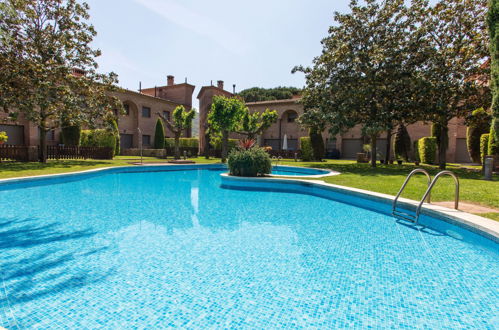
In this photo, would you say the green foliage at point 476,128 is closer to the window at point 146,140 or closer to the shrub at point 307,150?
the shrub at point 307,150

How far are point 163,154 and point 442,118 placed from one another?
22268 mm

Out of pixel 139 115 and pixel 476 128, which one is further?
pixel 139 115

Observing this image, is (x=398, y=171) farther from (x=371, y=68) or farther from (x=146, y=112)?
(x=146, y=112)

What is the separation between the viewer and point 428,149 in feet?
66.8

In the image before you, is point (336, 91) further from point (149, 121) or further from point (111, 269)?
point (149, 121)

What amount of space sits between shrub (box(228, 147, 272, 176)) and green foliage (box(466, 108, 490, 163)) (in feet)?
42.4

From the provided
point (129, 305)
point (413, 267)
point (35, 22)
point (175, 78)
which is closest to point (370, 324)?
point (413, 267)

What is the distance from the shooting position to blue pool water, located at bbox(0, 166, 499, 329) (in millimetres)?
2607

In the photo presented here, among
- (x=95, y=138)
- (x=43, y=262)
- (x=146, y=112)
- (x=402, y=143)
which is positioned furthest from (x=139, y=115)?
(x=43, y=262)

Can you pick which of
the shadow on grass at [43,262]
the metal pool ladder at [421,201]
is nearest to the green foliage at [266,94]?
the metal pool ladder at [421,201]

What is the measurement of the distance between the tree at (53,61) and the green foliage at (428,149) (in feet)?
75.6

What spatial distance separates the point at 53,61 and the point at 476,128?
27.2m

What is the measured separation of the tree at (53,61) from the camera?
14.3 meters

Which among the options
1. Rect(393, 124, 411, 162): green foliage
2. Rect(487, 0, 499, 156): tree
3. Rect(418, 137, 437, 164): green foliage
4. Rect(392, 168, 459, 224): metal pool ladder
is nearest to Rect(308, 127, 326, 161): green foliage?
Rect(393, 124, 411, 162): green foliage
